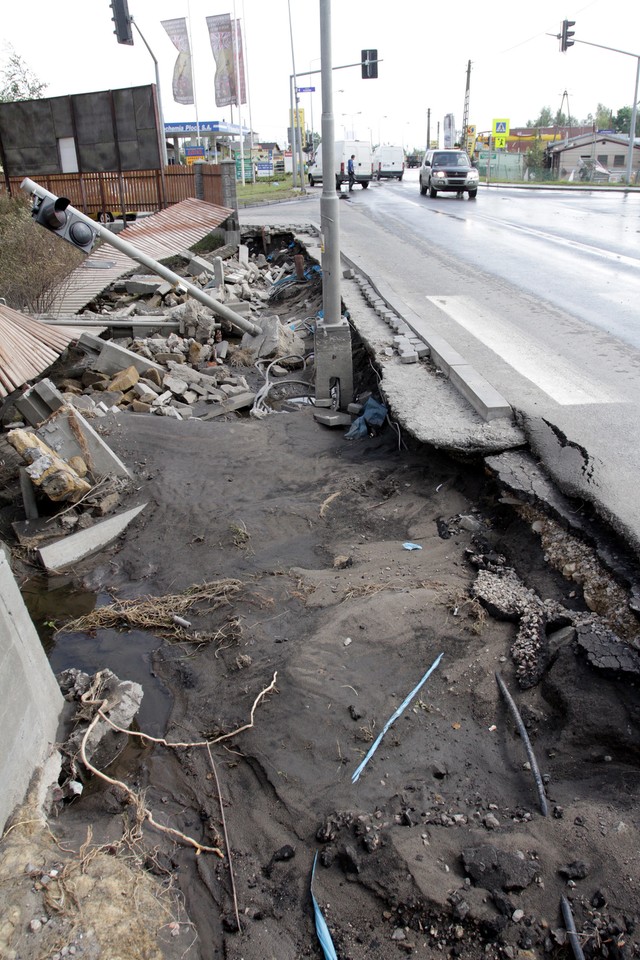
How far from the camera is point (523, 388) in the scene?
23.0 feet

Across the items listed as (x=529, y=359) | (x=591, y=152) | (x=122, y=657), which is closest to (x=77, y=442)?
(x=122, y=657)

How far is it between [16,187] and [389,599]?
24.3m

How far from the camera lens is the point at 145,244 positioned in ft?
56.5

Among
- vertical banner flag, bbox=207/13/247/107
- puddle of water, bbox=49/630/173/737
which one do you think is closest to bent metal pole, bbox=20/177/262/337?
puddle of water, bbox=49/630/173/737

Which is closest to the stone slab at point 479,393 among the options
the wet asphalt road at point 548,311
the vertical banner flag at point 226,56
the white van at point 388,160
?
the wet asphalt road at point 548,311

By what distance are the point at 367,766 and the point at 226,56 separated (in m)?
40.7

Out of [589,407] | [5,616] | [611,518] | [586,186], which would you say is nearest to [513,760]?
[611,518]

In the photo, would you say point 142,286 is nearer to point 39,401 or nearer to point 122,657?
point 39,401

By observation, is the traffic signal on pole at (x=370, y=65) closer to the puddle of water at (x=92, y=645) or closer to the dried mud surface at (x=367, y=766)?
the dried mud surface at (x=367, y=766)

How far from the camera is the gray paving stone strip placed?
6395 mm

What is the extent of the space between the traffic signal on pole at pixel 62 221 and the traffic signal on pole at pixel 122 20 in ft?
25.6

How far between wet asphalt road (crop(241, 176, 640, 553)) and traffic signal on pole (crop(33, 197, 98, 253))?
15.3 ft

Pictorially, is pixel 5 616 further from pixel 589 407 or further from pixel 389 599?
pixel 589 407

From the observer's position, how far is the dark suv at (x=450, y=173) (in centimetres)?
3194
